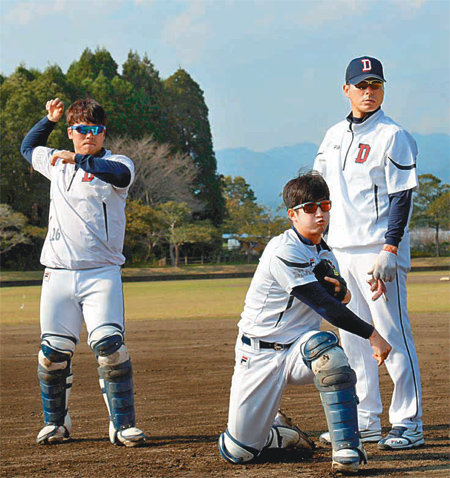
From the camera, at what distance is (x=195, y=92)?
7438cm

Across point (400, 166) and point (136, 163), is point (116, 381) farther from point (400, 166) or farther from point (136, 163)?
point (136, 163)

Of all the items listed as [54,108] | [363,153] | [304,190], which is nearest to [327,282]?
[304,190]

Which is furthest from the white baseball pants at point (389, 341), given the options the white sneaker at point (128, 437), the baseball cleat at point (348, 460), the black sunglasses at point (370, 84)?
the white sneaker at point (128, 437)

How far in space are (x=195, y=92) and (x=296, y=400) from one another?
231ft

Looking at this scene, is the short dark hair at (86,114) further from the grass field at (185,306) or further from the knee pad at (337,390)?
the grass field at (185,306)

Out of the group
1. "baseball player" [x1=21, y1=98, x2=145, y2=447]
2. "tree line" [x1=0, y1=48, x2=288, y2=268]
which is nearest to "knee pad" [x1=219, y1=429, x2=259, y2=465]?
"baseball player" [x1=21, y1=98, x2=145, y2=447]

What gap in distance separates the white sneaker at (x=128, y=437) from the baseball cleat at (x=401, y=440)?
162 cm

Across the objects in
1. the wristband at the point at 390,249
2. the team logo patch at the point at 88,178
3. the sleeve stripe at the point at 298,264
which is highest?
the team logo patch at the point at 88,178

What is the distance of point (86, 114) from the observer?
5.11 metres

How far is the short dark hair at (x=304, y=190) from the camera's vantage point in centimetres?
416

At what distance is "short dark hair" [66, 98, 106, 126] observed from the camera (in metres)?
5.11

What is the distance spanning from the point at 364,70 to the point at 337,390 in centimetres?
230

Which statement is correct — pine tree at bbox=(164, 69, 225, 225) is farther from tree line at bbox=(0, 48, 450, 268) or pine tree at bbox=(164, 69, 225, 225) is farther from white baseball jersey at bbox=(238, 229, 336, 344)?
white baseball jersey at bbox=(238, 229, 336, 344)

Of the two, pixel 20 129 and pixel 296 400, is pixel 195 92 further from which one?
pixel 296 400
